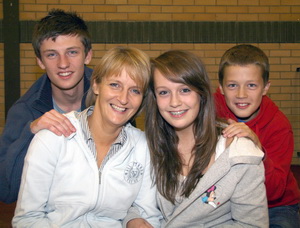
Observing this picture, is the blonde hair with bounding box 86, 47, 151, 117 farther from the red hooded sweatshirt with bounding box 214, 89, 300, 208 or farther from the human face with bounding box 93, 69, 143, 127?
the red hooded sweatshirt with bounding box 214, 89, 300, 208

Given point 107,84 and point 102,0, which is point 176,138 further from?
point 102,0

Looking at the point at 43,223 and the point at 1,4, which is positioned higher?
the point at 1,4

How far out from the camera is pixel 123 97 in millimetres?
2354

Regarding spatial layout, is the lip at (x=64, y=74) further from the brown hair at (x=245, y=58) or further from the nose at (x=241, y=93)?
the nose at (x=241, y=93)

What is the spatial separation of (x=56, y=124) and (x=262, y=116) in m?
1.65

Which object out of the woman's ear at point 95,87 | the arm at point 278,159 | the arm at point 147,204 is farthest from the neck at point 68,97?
the arm at point 278,159

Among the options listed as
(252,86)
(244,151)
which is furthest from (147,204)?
(252,86)

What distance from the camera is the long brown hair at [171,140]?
237 centimetres

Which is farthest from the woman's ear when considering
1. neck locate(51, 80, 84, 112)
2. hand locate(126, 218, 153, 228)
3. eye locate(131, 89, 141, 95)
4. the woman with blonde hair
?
hand locate(126, 218, 153, 228)

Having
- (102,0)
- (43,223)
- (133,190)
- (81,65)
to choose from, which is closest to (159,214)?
(133,190)

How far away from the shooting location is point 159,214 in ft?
8.37

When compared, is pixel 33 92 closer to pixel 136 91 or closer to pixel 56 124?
pixel 56 124

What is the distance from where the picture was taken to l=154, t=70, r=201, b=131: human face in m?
2.40

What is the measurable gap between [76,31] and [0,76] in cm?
408
